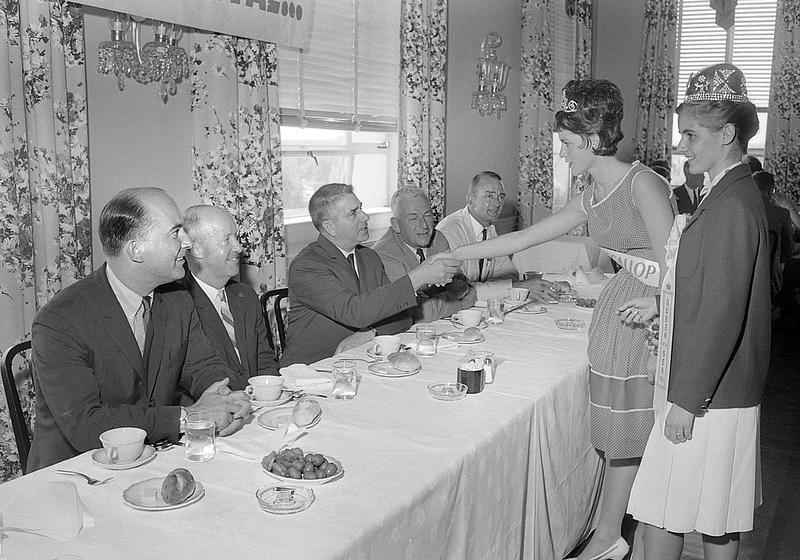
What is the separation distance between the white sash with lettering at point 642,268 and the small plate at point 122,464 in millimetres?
1596

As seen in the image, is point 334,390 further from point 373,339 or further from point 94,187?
point 94,187

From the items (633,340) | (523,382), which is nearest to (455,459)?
(523,382)

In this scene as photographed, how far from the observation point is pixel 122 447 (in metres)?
1.69

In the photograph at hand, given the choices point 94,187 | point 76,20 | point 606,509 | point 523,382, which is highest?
point 76,20

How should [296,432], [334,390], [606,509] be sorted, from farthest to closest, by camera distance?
[606,509] → [334,390] → [296,432]

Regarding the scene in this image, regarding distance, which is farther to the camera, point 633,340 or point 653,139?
point 653,139

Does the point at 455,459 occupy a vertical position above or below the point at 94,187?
below

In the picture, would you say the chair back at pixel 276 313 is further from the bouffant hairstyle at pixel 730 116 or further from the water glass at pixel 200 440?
the bouffant hairstyle at pixel 730 116

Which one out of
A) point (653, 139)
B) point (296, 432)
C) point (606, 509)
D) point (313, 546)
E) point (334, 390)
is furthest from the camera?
point (653, 139)

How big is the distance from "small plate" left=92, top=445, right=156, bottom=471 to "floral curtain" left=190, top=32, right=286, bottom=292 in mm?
1826

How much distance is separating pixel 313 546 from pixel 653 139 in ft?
24.2

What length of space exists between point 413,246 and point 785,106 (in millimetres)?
5385

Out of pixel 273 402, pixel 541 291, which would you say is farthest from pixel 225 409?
pixel 541 291

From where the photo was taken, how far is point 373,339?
2871 mm
